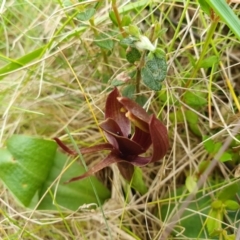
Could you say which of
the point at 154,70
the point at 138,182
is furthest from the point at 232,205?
the point at 154,70

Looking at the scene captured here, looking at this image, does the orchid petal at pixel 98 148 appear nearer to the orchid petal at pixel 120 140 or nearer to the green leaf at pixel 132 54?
the orchid petal at pixel 120 140

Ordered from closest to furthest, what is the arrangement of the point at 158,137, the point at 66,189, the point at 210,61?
the point at 158,137 < the point at 210,61 < the point at 66,189

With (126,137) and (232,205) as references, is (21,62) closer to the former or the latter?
(126,137)

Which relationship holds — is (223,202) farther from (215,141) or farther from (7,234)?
(7,234)

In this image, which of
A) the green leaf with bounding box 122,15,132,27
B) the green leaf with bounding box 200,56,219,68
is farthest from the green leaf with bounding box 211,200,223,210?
the green leaf with bounding box 122,15,132,27

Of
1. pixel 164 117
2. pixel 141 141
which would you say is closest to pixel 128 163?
pixel 141 141

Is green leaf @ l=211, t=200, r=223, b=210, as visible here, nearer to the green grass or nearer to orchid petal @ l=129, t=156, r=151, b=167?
the green grass
